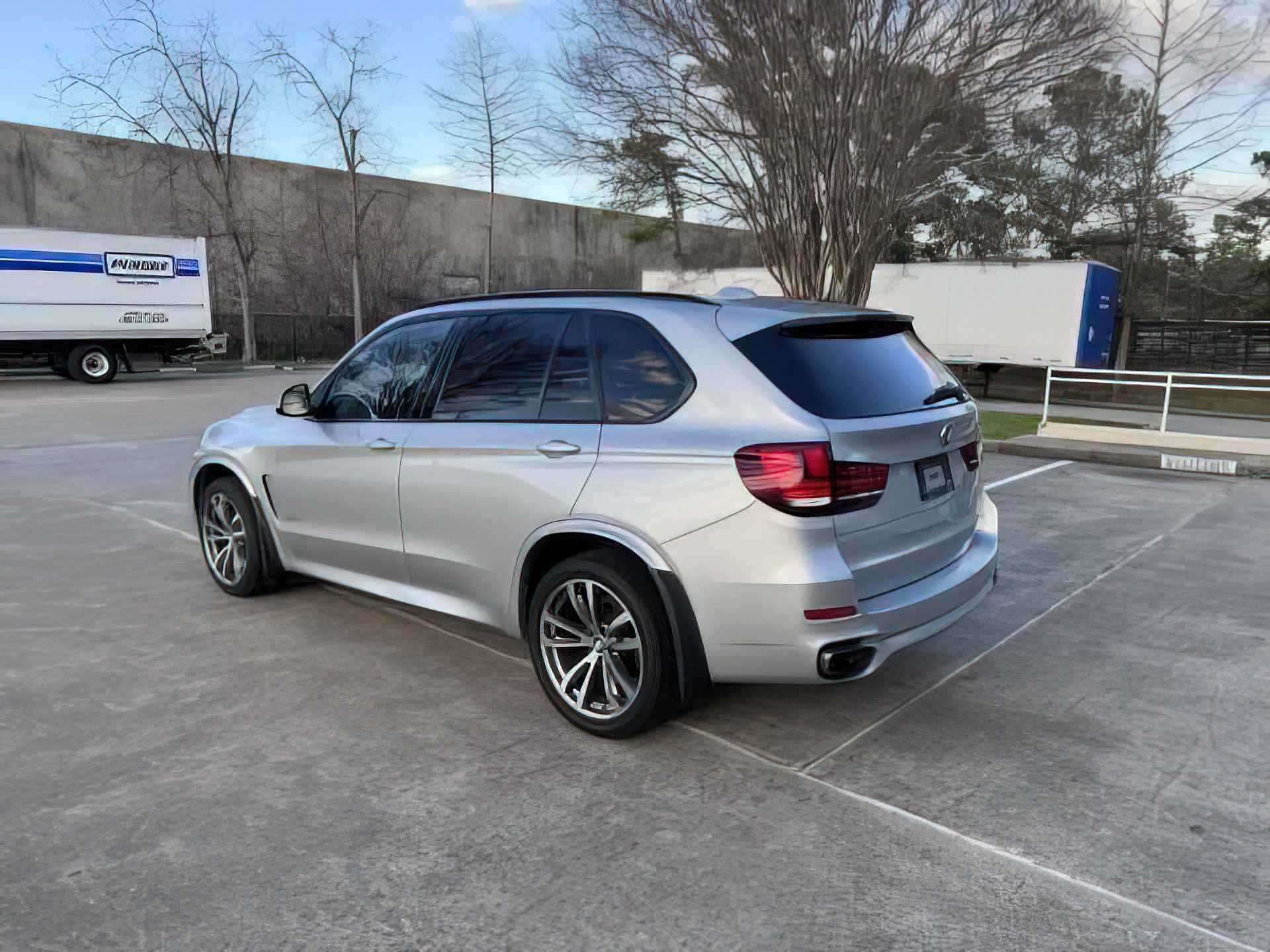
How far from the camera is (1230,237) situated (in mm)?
26875

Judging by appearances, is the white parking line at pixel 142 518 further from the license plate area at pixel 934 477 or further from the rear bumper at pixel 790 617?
the license plate area at pixel 934 477

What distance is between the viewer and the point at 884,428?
3.45m

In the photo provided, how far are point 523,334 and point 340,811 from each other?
6.82 feet

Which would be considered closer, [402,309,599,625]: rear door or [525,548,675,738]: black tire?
[525,548,675,738]: black tire

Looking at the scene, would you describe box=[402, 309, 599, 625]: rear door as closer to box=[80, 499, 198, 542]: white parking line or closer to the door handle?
the door handle

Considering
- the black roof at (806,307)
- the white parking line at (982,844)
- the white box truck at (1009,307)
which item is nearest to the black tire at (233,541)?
the white parking line at (982,844)

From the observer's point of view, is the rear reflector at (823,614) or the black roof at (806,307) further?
the black roof at (806,307)

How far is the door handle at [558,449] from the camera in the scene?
3734mm

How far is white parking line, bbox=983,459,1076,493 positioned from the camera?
9688 millimetres

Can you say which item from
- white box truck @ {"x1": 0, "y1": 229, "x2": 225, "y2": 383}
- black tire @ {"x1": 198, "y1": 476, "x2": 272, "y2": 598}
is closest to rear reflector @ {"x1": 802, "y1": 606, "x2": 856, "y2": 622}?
black tire @ {"x1": 198, "y1": 476, "x2": 272, "y2": 598}

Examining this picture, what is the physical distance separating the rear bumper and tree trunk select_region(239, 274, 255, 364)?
2922 cm

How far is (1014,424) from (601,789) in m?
13.4

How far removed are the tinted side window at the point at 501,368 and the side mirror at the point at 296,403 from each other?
41.0 inches

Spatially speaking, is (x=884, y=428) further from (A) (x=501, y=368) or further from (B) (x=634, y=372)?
(A) (x=501, y=368)
